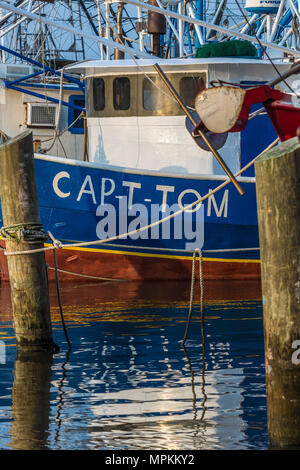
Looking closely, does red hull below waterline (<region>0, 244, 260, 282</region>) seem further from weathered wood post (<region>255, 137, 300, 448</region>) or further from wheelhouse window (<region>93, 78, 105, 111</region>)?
weathered wood post (<region>255, 137, 300, 448</region>)

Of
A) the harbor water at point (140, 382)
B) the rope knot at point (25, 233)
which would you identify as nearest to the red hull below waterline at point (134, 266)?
the harbor water at point (140, 382)

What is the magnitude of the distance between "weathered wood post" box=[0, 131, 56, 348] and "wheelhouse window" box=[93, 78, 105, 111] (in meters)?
6.71

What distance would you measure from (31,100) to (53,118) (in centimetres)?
68

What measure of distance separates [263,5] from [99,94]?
34.1 feet

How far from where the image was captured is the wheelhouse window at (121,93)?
51.0 ft

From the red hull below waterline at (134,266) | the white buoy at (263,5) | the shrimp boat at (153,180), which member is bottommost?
the red hull below waterline at (134,266)

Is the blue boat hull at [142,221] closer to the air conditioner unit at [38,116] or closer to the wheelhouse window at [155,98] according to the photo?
the wheelhouse window at [155,98]

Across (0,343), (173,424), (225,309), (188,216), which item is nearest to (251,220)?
(188,216)

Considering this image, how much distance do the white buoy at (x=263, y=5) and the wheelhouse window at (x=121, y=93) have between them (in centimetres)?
1026

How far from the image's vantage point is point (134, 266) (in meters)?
15.4

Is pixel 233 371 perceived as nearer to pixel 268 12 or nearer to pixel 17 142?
pixel 17 142

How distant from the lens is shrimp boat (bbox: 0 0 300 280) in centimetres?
1450

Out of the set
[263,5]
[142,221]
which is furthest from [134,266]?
[263,5]

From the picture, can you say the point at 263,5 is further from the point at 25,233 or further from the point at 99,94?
the point at 25,233
